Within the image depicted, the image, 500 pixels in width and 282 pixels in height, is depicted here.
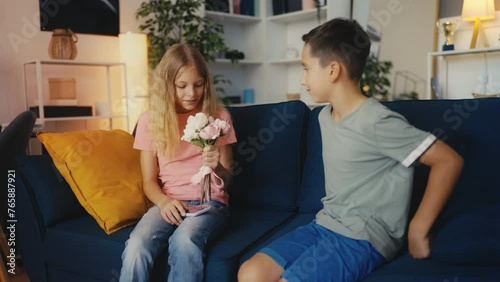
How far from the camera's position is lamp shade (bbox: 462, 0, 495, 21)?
337cm

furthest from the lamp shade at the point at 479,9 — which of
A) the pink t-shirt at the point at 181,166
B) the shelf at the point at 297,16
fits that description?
the pink t-shirt at the point at 181,166

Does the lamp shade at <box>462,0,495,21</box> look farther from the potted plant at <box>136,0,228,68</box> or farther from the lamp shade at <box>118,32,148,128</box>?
the lamp shade at <box>118,32,148,128</box>

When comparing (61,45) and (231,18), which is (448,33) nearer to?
(231,18)

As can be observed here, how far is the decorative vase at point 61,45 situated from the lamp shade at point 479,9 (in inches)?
114

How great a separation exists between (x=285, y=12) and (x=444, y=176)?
12.1 ft

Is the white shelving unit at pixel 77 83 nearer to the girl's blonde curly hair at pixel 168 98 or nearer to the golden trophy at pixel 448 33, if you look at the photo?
the girl's blonde curly hair at pixel 168 98

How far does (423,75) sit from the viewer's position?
12.7 feet

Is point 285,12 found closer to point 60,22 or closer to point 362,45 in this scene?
point 60,22

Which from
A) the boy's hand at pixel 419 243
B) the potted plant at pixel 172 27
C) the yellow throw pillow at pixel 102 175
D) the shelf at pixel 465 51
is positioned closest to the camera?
the boy's hand at pixel 419 243

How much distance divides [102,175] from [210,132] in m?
0.55

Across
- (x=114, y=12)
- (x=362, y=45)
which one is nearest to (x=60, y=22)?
(x=114, y=12)

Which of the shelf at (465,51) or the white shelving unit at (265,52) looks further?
the white shelving unit at (265,52)

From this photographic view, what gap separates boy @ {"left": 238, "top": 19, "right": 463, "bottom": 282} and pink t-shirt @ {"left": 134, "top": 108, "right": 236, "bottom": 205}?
44cm

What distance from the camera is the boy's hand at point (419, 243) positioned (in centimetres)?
134
